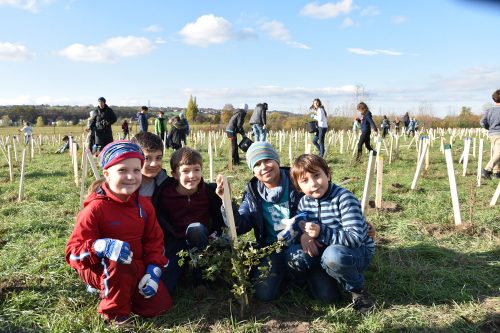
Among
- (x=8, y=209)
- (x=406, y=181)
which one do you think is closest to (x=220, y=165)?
(x=406, y=181)

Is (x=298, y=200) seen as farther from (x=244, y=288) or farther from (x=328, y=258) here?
(x=244, y=288)

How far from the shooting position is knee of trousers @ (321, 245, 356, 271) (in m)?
2.58

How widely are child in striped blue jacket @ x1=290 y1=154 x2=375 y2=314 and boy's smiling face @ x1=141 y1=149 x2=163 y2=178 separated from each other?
1.14 m

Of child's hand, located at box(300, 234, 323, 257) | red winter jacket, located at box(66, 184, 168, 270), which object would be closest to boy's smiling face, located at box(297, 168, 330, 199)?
child's hand, located at box(300, 234, 323, 257)

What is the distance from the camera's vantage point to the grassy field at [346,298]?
8.34 feet

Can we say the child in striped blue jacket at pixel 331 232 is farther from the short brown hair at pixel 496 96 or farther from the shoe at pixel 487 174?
the short brown hair at pixel 496 96

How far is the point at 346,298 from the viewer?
2.90m

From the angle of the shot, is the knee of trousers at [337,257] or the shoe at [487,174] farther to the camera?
the shoe at [487,174]

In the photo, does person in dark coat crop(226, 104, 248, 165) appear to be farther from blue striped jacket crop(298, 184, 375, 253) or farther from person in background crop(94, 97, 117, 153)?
blue striped jacket crop(298, 184, 375, 253)

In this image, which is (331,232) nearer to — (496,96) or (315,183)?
(315,183)

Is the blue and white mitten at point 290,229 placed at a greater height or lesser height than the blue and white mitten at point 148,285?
greater

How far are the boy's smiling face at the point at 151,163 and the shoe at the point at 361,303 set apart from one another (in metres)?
1.82

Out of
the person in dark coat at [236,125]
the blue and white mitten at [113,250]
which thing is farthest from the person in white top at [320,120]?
the blue and white mitten at [113,250]

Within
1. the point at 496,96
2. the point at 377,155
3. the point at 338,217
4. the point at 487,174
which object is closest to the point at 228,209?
the point at 338,217
